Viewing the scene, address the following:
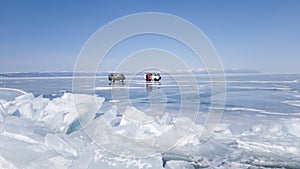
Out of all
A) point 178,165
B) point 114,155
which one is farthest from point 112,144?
point 178,165

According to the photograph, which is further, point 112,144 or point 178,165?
point 112,144

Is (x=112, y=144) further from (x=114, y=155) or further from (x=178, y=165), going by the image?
(x=178, y=165)

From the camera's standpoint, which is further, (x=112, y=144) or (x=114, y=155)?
(x=112, y=144)

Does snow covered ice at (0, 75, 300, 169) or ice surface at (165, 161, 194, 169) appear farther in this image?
ice surface at (165, 161, 194, 169)

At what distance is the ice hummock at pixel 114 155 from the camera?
2270mm

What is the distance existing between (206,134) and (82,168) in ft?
6.60

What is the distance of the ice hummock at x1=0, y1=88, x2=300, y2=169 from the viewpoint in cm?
227

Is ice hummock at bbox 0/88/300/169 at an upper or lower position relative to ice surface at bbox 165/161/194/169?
upper

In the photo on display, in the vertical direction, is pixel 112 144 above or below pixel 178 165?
above

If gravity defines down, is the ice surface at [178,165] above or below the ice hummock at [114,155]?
below

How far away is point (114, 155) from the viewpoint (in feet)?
8.29

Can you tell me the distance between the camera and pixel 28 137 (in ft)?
8.07

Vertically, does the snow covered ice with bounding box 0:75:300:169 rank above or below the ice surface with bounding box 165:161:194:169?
above

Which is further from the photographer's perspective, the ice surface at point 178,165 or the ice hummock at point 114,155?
the ice surface at point 178,165
